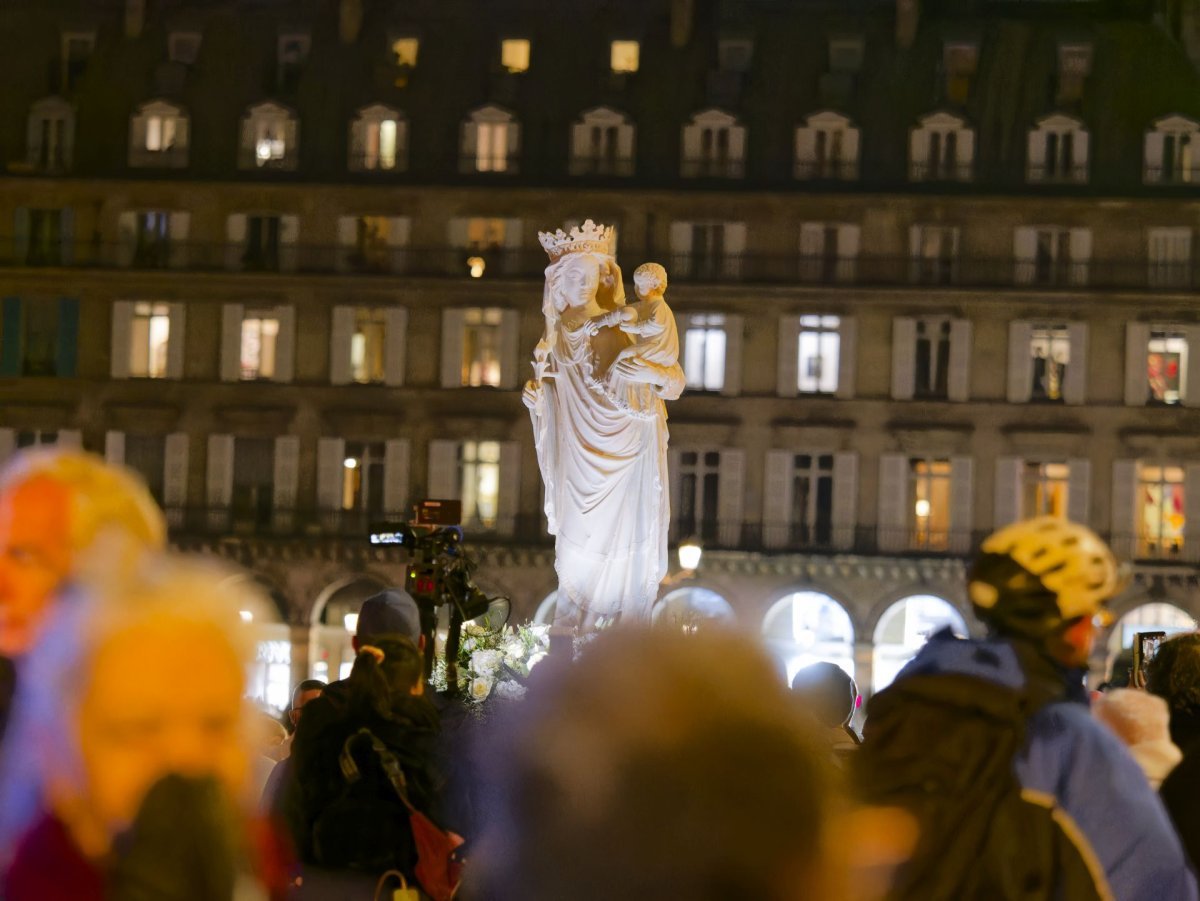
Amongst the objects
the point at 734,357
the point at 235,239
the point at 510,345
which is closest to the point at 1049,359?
the point at 734,357

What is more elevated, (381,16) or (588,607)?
(381,16)

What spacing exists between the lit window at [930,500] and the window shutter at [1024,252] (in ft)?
14.0

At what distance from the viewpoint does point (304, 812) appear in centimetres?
551

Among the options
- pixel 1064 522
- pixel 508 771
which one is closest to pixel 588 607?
pixel 1064 522

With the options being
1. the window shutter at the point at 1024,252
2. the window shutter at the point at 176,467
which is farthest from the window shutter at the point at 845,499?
the window shutter at the point at 176,467

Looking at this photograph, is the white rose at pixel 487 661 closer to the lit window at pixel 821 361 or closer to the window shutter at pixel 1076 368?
the lit window at pixel 821 361

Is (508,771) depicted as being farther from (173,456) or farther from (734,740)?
(173,456)

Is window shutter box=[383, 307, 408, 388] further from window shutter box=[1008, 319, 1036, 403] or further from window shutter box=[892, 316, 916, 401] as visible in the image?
window shutter box=[1008, 319, 1036, 403]

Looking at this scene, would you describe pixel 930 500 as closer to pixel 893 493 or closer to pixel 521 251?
pixel 893 493

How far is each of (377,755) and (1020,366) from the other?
3833cm

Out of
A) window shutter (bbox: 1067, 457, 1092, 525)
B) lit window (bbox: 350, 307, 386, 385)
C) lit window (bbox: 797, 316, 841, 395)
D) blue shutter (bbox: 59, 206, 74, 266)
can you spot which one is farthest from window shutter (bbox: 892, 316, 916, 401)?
blue shutter (bbox: 59, 206, 74, 266)

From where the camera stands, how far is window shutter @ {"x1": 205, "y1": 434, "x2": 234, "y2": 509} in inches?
1734

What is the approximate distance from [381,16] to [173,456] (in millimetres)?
11290

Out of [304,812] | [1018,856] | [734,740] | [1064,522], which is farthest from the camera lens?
[304,812]
